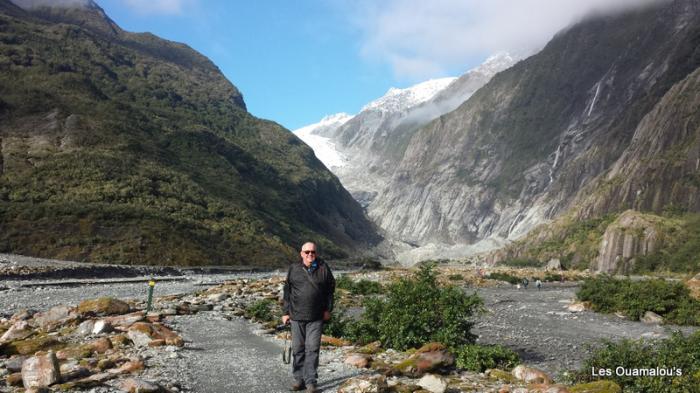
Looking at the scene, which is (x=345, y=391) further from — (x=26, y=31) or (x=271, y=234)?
(x=26, y=31)

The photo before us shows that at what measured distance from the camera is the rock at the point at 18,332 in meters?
16.5

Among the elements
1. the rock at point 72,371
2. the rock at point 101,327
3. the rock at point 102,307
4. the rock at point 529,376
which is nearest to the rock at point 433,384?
the rock at point 529,376

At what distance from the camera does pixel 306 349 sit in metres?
11.1

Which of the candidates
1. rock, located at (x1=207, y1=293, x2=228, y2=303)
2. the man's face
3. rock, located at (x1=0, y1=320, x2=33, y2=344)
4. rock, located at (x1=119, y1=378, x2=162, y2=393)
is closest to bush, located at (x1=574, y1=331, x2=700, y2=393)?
the man's face

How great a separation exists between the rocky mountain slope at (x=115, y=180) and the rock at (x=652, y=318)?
5614 cm

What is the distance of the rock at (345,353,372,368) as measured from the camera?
1377 cm

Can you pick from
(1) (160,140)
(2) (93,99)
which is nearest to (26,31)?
(2) (93,99)

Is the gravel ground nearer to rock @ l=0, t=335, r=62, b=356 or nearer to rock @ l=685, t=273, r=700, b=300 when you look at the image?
rock @ l=685, t=273, r=700, b=300

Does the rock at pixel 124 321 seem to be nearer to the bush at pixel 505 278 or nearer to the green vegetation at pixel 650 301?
the green vegetation at pixel 650 301

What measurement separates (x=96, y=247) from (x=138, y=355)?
57.4 m

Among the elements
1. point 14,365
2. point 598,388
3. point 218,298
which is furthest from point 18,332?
point 598,388

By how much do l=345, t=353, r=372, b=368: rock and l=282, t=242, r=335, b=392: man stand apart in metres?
2.86

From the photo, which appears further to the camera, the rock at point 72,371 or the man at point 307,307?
the man at point 307,307

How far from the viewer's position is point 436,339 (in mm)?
15914
